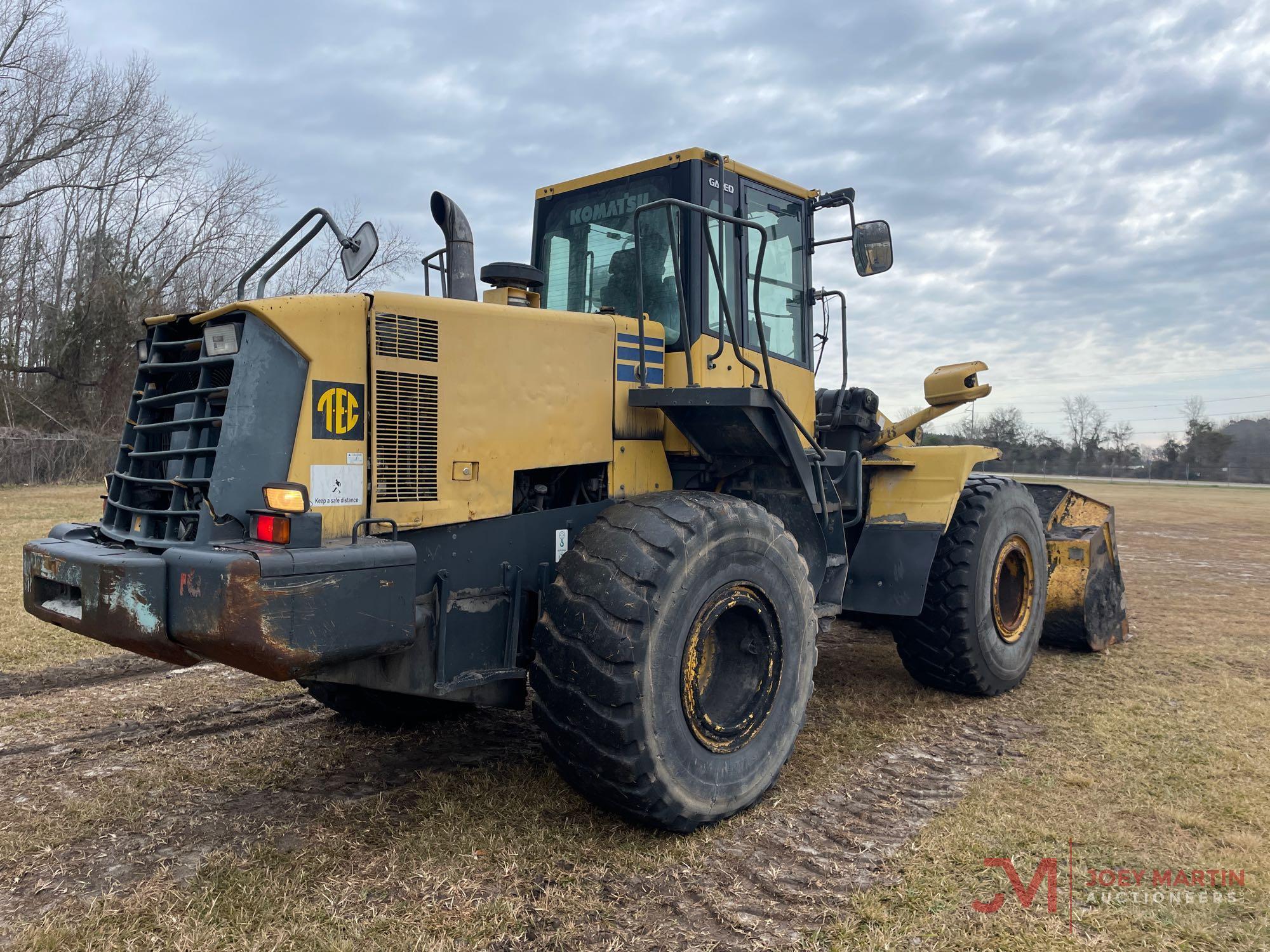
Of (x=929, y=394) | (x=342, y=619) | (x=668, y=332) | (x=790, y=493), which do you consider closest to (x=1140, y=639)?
(x=929, y=394)

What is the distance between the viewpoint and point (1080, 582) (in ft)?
22.7

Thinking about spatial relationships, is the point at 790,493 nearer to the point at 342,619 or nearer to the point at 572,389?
the point at 572,389

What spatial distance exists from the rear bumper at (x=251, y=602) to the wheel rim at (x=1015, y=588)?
446cm

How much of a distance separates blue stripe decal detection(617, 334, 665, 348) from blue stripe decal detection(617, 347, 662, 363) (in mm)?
24

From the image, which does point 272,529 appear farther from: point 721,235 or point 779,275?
point 779,275

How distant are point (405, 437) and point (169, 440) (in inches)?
38.0

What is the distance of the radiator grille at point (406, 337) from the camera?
3428 mm

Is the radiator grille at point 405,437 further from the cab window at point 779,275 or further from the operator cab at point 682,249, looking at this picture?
the cab window at point 779,275

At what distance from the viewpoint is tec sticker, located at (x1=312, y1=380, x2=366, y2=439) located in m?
3.28

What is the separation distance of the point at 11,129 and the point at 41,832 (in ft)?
91.8

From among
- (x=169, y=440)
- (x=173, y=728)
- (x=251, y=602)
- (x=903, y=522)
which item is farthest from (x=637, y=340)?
(x=173, y=728)

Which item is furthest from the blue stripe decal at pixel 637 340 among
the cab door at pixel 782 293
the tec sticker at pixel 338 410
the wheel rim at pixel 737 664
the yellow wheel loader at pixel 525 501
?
the tec sticker at pixel 338 410

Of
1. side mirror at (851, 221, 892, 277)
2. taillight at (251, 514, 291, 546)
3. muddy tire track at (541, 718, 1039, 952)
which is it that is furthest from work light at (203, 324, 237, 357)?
side mirror at (851, 221, 892, 277)

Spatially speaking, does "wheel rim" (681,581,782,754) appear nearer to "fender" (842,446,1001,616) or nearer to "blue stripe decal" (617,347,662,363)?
"blue stripe decal" (617,347,662,363)
